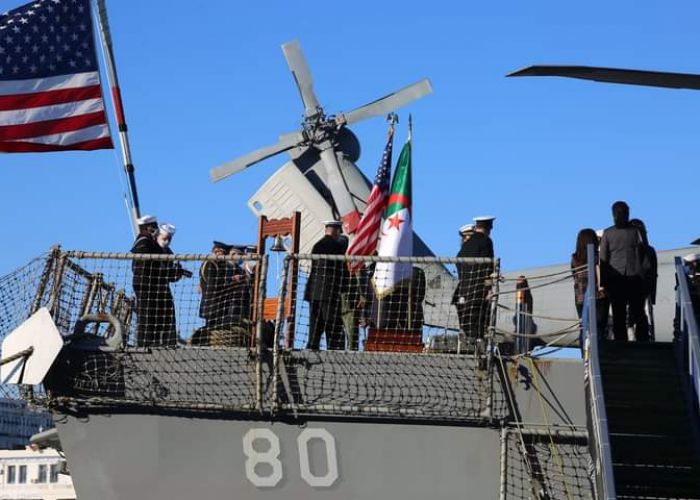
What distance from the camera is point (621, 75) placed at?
9.02 m

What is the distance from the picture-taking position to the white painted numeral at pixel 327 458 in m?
11.6

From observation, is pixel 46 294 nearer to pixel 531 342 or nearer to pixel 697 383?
pixel 531 342

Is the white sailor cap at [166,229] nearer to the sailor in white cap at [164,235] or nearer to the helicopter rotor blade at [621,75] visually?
the sailor in white cap at [164,235]

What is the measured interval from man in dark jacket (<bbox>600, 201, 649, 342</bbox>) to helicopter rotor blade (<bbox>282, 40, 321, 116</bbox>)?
1273 cm

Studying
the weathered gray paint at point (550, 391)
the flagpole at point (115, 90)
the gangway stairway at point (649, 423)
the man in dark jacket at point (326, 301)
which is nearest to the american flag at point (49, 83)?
the flagpole at point (115, 90)

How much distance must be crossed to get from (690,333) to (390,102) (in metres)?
14.2

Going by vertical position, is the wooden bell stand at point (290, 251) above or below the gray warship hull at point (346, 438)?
above

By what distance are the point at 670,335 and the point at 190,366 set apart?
676 cm

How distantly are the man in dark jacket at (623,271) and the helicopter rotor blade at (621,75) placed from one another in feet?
8.22

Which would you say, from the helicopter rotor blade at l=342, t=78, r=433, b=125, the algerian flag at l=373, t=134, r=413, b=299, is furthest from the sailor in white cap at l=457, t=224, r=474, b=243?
the helicopter rotor blade at l=342, t=78, r=433, b=125

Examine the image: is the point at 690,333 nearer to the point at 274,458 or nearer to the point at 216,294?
the point at 274,458

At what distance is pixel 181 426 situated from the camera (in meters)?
11.6

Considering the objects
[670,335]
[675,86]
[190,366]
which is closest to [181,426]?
[190,366]

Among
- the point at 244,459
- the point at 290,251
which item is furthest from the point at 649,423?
the point at 290,251
